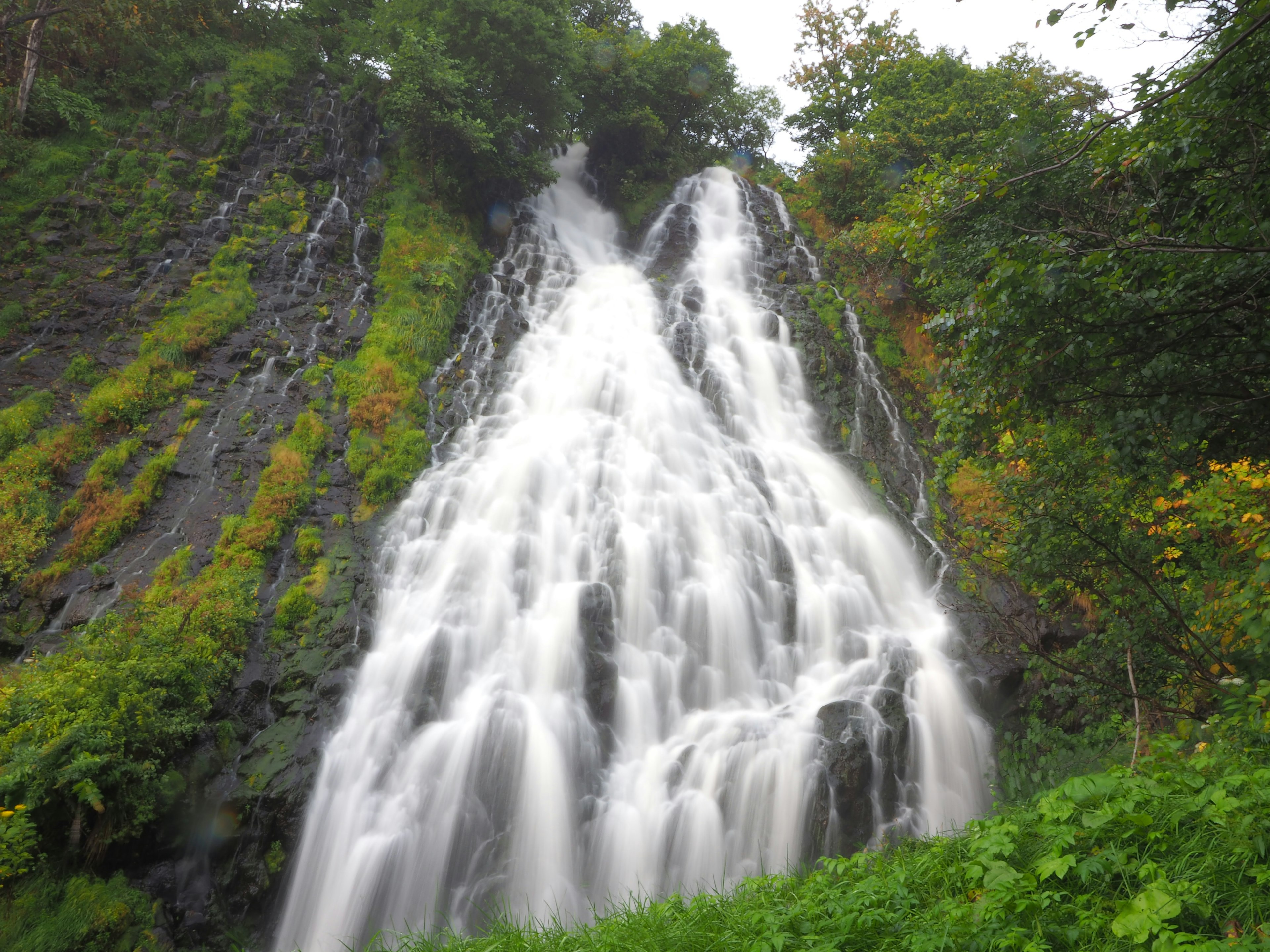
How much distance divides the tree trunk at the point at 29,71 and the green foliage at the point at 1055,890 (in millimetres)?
21281

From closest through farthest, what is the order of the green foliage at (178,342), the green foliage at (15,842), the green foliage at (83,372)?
the green foliage at (15,842), the green foliage at (178,342), the green foliage at (83,372)

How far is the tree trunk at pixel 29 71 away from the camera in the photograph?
1473cm

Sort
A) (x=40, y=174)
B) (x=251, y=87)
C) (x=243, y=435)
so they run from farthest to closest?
(x=251, y=87) < (x=40, y=174) < (x=243, y=435)

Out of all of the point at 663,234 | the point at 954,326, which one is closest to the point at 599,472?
the point at 954,326

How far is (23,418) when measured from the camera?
34.5ft

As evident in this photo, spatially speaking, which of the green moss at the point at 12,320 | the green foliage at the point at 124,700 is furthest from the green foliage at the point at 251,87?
the green foliage at the point at 124,700

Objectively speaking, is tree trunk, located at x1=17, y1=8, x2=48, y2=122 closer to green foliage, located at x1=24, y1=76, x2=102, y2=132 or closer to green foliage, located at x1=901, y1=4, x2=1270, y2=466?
green foliage, located at x1=24, y1=76, x2=102, y2=132

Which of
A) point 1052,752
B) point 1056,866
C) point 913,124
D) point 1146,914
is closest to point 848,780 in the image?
point 1052,752

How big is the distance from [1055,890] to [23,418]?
14.6m

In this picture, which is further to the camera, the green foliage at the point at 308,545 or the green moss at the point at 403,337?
the green moss at the point at 403,337

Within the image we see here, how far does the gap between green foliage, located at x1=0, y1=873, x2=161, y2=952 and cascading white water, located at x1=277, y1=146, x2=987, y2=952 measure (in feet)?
4.49

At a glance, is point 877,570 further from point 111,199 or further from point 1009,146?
A: point 111,199

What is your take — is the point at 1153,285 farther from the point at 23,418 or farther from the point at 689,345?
the point at 23,418

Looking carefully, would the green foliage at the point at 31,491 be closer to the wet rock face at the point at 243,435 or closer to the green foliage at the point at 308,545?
the wet rock face at the point at 243,435
